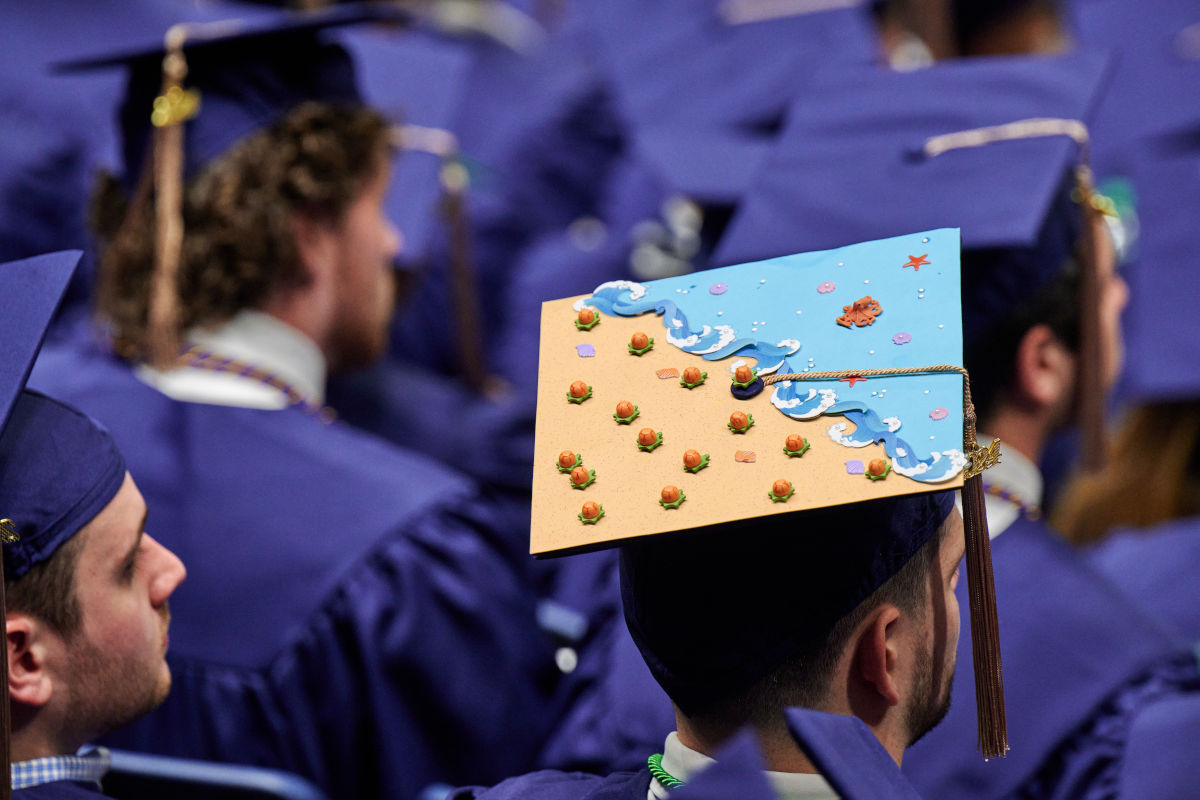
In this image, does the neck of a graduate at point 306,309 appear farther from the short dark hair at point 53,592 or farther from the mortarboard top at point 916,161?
the short dark hair at point 53,592

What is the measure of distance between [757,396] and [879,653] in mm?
267

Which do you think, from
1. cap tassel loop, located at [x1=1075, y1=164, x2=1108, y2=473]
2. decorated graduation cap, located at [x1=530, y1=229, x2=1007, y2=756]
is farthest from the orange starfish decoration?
cap tassel loop, located at [x1=1075, y1=164, x2=1108, y2=473]

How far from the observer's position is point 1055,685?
1.76 meters

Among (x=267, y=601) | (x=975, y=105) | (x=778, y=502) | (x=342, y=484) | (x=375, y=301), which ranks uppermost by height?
(x=975, y=105)

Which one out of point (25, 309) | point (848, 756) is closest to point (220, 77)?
point (25, 309)

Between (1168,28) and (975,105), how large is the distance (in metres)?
2.34

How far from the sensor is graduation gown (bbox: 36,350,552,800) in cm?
209

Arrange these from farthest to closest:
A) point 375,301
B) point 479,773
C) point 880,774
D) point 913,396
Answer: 1. point 375,301
2. point 479,773
3. point 913,396
4. point 880,774

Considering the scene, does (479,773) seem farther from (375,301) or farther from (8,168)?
(8,168)

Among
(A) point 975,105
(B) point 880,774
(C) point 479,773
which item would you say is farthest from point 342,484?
(B) point 880,774

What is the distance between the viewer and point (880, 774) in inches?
44.0

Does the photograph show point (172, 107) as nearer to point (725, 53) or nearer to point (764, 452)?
point (764, 452)

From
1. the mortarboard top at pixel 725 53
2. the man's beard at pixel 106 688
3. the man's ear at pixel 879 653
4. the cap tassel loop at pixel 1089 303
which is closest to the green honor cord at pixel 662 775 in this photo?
the man's ear at pixel 879 653

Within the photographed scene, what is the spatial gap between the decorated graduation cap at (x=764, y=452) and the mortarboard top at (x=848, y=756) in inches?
5.5
